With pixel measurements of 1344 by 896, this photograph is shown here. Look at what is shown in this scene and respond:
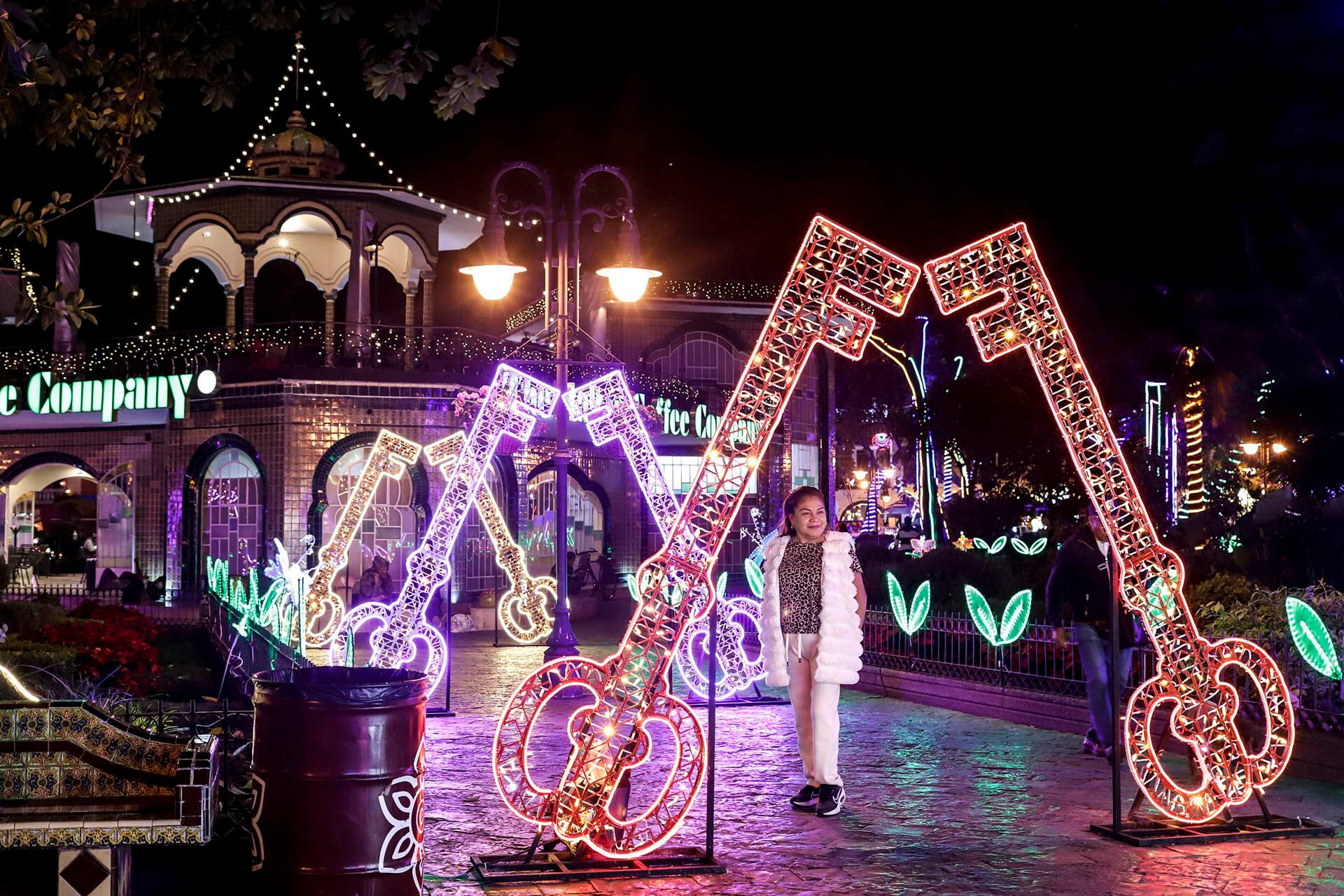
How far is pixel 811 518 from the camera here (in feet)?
30.2

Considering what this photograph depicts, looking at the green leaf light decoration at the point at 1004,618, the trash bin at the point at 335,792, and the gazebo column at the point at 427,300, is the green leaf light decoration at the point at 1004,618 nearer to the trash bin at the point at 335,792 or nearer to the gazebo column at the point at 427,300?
the trash bin at the point at 335,792

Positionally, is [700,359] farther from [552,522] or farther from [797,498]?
[797,498]

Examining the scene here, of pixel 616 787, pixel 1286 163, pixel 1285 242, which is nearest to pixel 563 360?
pixel 616 787

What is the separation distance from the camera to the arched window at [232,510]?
26891 millimetres

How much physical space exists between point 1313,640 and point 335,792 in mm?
7413

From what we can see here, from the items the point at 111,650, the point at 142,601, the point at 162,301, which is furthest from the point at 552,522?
the point at 111,650

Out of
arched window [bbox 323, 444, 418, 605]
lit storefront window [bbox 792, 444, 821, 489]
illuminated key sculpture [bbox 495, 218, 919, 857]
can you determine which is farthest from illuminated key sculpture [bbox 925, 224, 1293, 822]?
lit storefront window [bbox 792, 444, 821, 489]

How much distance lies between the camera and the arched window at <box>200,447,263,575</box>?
26891 millimetres

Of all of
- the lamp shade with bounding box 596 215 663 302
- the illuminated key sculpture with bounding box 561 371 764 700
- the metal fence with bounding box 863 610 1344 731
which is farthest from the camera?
the lamp shade with bounding box 596 215 663 302

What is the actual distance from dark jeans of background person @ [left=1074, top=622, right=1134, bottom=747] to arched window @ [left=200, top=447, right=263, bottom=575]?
1845 centimetres

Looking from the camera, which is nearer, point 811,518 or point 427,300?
point 811,518

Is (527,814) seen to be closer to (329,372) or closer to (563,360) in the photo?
(563,360)

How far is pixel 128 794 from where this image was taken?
660cm

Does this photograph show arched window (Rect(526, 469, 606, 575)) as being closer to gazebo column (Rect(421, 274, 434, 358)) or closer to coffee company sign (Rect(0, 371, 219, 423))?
gazebo column (Rect(421, 274, 434, 358))
